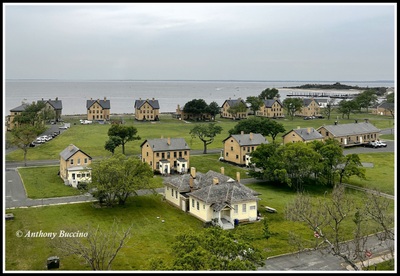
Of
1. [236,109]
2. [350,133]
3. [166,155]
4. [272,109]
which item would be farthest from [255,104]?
[166,155]

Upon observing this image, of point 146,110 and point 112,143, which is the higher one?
point 146,110

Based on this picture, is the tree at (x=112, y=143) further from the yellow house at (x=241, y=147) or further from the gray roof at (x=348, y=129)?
the gray roof at (x=348, y=129)

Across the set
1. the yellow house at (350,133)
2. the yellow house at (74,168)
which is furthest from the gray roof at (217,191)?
the yellow house at (350,133)

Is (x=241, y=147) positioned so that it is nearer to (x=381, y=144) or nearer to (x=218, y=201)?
(x=218, y=201)

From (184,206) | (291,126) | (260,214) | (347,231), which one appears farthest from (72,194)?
(291,126)

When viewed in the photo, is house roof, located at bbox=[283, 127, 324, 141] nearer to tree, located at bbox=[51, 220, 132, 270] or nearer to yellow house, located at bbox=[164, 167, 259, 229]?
yellow house, located at bbox=[164, 167, 259, 229]

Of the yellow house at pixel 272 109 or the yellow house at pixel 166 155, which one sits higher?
the yellow house at pixel 272 109
